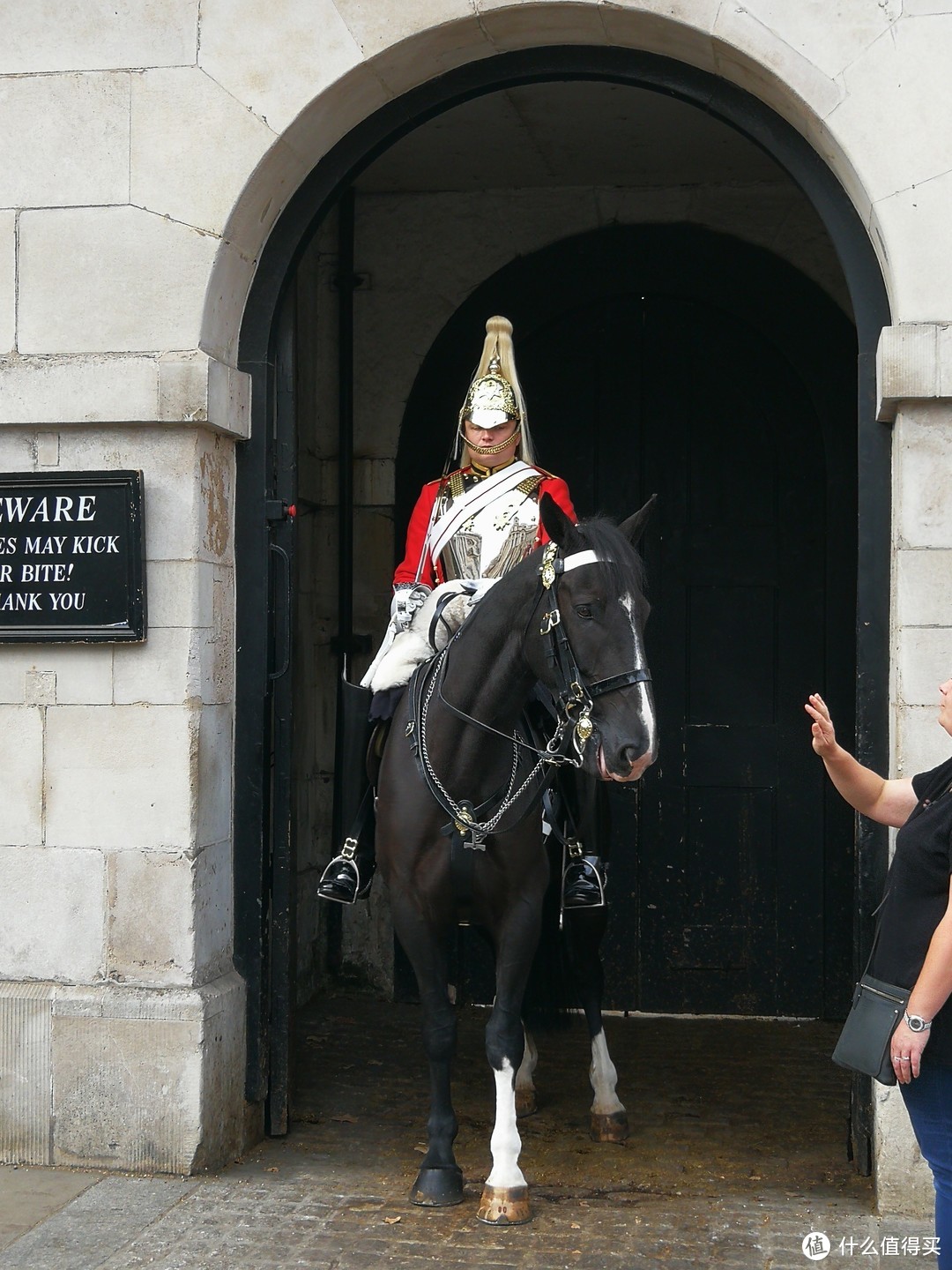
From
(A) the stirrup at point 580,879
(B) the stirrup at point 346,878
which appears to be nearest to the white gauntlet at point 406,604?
(B) the stirrup at point 346,878

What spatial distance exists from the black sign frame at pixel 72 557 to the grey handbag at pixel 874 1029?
264 centimetres

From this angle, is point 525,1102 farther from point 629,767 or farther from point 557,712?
point 629,767

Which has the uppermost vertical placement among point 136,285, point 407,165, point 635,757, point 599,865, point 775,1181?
point 407,165

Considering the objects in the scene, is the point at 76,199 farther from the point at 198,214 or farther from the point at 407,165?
the point at 407,165

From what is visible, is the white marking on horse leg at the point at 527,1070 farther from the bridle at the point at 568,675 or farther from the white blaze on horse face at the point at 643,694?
the white blaze on horse face at the point at 643,694

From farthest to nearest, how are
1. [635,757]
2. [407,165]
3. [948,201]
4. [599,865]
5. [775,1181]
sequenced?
[407,165] < [599,865] < [775,1181] < [948,201] < [635,757]

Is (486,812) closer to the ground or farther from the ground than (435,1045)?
farther from the ground

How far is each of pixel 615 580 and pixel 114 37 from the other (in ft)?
8.37

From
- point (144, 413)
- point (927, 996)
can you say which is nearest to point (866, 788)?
point (927, 996)

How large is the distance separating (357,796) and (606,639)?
4.27 feet

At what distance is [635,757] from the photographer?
12.3 ft

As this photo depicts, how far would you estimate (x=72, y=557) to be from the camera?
15.6ft

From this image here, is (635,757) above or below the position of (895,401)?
below

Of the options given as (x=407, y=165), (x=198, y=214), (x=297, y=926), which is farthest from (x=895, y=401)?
(x=297, y=926)
